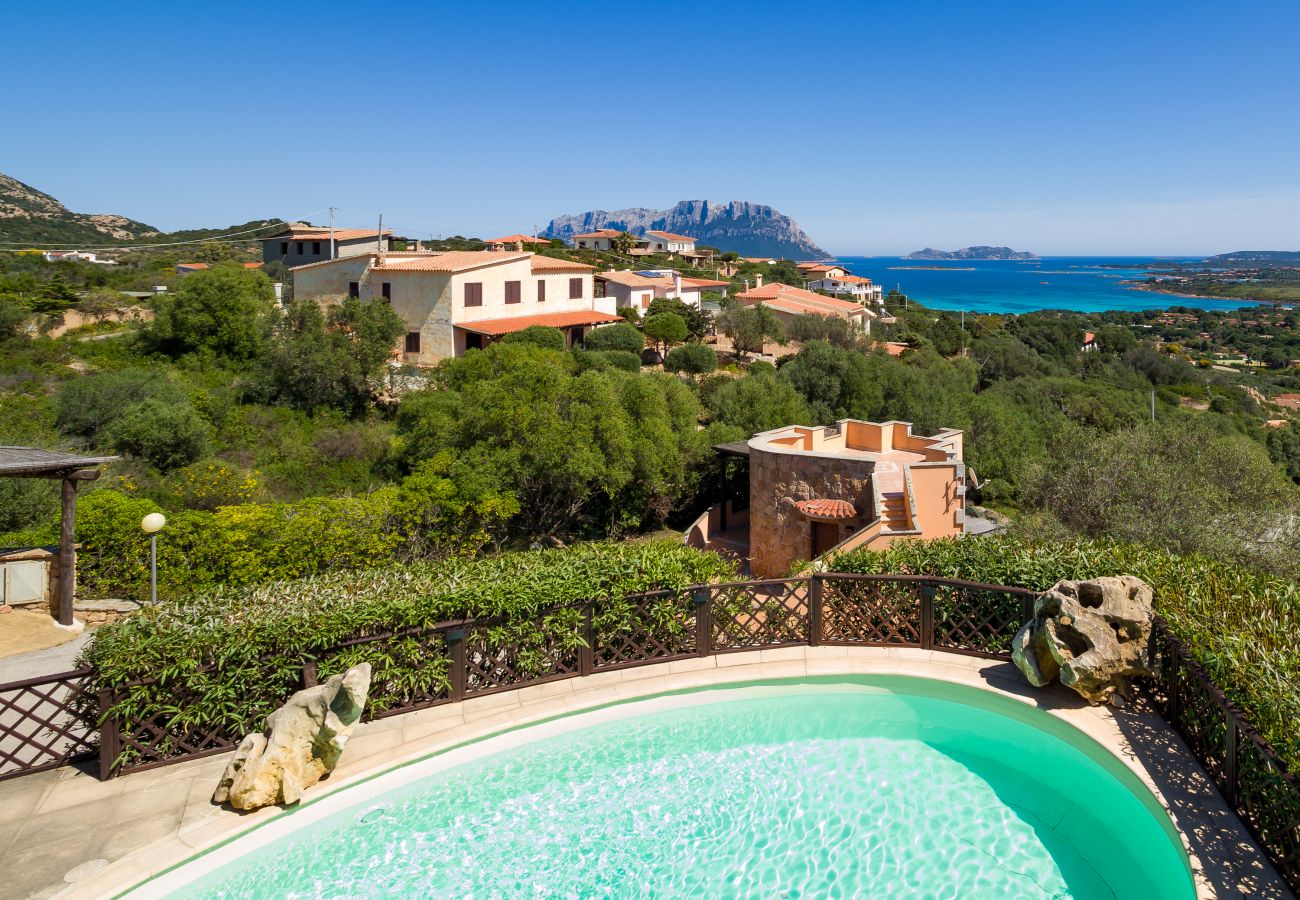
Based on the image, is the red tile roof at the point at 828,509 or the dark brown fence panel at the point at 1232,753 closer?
the dark brown fence panel at the point at 1232,753

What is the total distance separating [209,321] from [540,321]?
44.4 feet

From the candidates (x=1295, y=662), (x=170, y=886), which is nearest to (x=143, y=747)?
(x=170, y=886)

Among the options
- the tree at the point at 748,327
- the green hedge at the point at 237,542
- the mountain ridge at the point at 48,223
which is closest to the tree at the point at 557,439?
the green hedge at the point at 237,542

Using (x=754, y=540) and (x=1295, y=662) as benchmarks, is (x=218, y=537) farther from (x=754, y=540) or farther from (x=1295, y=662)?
(x=1295, y=662)

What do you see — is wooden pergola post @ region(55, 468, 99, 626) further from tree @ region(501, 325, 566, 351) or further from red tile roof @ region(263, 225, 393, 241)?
red tile roof @ region(263, 225, 393, 241)

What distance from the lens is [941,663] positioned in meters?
9.25

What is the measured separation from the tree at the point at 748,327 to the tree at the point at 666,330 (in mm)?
3987

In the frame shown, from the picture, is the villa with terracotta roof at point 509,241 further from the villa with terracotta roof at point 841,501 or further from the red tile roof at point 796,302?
the villa with terracotta roof at point 841,501

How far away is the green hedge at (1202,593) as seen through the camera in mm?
6293

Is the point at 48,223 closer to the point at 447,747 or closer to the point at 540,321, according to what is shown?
the point at 540,321

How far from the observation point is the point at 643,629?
9.21 meters

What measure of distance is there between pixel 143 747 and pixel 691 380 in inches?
1079

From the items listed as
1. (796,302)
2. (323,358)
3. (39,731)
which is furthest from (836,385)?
(39,731)

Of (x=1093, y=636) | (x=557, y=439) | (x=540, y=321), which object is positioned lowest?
(x=1093, y=636)
